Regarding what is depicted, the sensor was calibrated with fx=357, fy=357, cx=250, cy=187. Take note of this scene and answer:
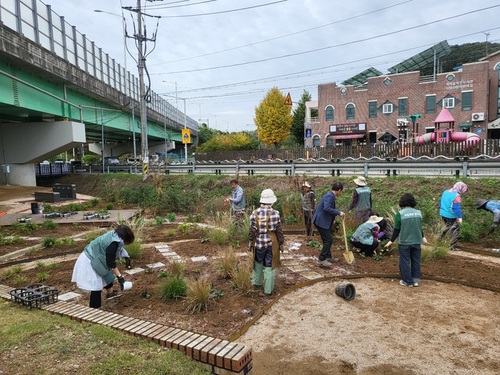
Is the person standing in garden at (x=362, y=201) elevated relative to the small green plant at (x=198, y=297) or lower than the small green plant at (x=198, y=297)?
elevated

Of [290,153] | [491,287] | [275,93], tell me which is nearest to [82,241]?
[491,287]

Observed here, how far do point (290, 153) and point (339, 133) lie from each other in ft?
58.0

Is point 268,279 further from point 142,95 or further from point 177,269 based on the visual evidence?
point 142,95

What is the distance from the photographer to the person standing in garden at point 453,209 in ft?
25.2

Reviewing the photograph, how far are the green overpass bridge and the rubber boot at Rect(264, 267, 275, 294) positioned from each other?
14.2 metres

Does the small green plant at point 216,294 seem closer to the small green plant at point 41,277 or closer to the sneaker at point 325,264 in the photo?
the sneaker at point 325,264

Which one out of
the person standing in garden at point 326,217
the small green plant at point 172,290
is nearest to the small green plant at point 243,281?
the small green plant at point 172,290

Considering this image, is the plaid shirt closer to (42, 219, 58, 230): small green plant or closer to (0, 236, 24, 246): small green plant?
(0, 236, 24, 246): small green plant

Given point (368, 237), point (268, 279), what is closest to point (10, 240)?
point (268, 279)

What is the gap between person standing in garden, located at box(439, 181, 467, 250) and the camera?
767 cm

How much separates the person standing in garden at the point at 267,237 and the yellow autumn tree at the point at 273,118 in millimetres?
46690

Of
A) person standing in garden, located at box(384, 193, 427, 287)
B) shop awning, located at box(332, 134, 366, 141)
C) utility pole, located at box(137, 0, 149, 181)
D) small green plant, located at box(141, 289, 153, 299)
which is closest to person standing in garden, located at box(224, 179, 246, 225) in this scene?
small green plant, located at box(141, 289, 153, 299)

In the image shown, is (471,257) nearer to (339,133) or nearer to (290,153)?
(290,153)

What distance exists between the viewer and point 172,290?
17.1ft
